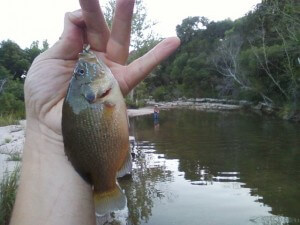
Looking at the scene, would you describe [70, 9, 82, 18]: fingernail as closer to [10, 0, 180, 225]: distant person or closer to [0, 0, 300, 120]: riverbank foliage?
[10, 0, 180, 225]: distant person

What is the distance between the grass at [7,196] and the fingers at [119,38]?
3.62 m

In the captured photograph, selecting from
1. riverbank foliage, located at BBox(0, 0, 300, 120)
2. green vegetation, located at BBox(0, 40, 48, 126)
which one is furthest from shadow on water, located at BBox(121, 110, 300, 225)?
green vegetation, located at BBox(0, 40, 48, 126)

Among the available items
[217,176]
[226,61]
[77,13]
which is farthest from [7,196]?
[226,61]

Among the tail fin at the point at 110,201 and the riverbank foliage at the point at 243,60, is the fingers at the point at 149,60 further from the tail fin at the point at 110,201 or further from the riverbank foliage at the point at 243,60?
the riverbank foliage at the point at 243,60

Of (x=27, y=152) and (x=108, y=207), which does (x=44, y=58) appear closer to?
(x=27, y=152)

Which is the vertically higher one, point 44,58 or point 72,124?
point 44,58

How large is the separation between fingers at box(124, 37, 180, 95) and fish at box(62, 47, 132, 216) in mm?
287

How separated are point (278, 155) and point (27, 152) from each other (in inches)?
541

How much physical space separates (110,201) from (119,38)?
75cm

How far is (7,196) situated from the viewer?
5234 millimetres

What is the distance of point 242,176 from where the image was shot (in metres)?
11.6

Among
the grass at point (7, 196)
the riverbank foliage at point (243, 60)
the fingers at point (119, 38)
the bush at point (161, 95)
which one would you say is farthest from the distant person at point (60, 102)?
the bush at point (161, 95)

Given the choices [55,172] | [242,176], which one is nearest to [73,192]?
[55,172]

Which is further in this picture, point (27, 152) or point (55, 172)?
point (27, 152)
